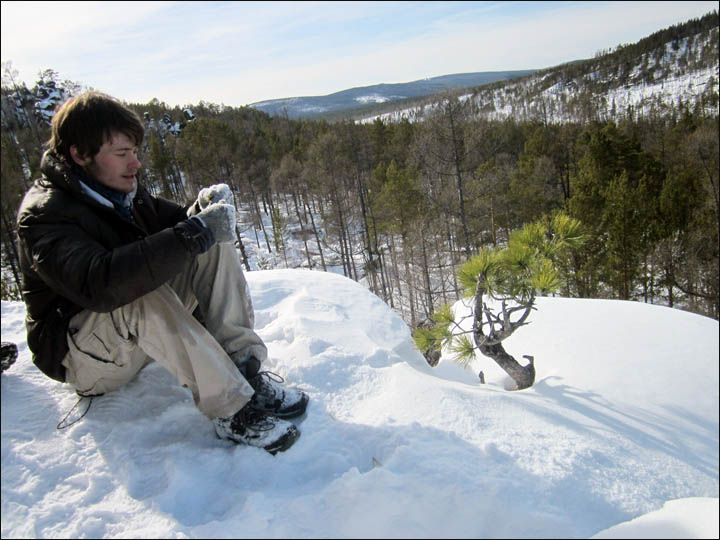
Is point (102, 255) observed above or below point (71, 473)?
above

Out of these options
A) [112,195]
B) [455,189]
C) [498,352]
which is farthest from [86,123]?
[455,189]

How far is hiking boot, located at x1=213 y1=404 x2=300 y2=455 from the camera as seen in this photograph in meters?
1.53

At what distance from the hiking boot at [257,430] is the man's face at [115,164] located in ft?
3.63

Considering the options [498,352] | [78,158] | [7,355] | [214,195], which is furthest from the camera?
[498,352]

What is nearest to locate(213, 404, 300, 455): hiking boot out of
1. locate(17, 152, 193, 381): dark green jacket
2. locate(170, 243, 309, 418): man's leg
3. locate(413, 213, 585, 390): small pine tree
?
locate(170, 243, 309, 418): man's leg

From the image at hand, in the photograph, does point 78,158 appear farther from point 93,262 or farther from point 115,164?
point 93,262

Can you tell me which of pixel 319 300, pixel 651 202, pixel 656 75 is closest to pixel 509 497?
pixel 319 300

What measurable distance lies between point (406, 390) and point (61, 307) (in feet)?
5.13

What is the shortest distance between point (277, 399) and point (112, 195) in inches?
45.8

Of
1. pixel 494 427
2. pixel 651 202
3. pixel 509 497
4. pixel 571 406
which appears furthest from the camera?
pixel 651 202

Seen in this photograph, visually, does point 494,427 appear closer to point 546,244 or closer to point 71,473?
point 546,244

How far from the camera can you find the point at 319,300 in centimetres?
341

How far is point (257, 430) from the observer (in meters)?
1.55

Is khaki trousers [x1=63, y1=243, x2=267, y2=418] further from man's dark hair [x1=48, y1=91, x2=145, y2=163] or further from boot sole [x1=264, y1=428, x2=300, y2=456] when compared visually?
man's dark hair [x1=48, y1=91, x2=145, y2=163]
